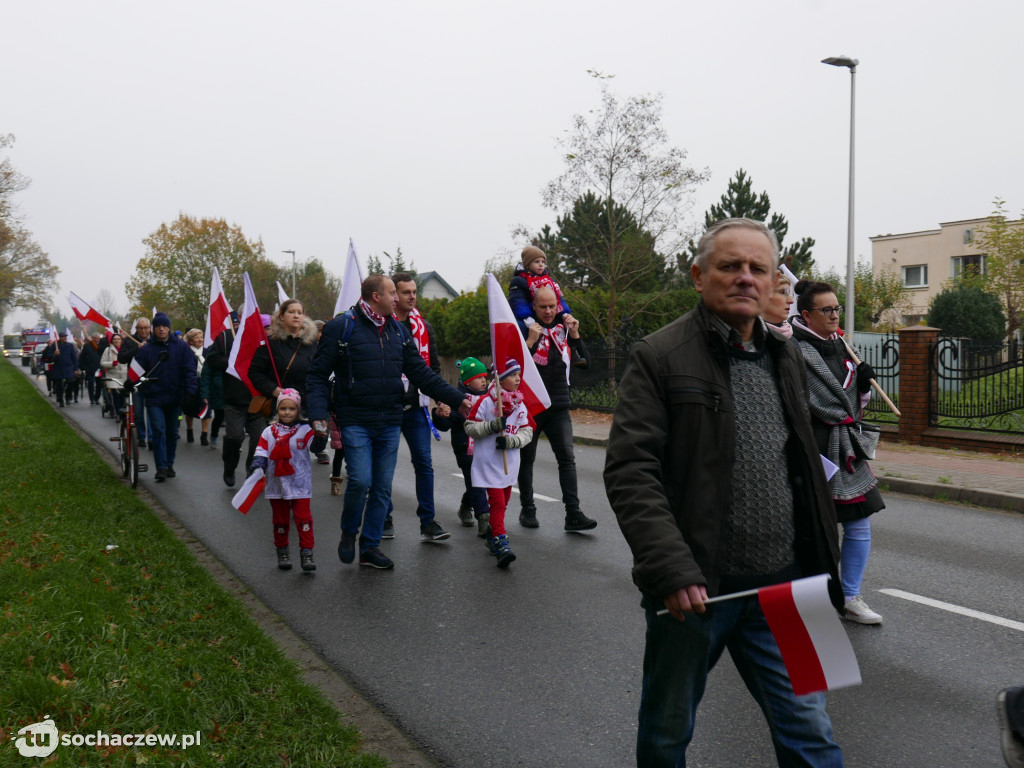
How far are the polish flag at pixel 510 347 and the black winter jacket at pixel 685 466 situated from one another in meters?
4.40

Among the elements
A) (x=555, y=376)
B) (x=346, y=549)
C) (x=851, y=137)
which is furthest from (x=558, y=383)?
(x=851, y=137)

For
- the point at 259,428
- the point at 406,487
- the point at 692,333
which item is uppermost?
the point at 692,333

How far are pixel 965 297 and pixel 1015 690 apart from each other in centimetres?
2982

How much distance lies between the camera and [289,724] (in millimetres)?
3783

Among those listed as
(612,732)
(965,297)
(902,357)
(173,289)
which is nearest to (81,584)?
Answer: (612,732)

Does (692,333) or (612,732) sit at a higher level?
(692,333)

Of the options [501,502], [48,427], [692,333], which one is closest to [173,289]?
[48,427]

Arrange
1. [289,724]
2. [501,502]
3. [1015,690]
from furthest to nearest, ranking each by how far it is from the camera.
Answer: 1. [501,502]
2. [289,724]
3. [1015,690]

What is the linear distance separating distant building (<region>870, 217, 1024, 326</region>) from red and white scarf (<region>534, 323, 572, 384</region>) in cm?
4815

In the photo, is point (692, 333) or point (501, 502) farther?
point (501, 502)

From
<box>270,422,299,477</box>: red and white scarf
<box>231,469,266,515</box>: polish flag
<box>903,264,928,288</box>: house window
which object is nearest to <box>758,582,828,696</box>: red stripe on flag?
<box>270,422,299,477</box>: red and white scarf

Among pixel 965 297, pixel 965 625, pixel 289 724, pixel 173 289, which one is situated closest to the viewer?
pixel 289 724

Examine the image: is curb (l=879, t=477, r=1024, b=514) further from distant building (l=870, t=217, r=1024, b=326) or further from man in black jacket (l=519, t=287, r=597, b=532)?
distant building (l=870, t=217, r=1024, b=326)

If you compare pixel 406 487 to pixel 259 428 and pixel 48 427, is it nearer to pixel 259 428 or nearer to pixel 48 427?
pixel 259 428
